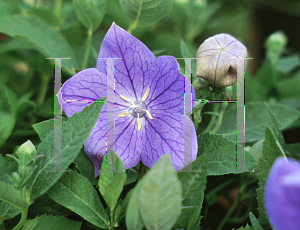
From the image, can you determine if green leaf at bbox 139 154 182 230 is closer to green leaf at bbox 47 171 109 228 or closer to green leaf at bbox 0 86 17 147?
green leaf at bbox 47 171 109 228

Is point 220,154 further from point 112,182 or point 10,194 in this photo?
point 10,194

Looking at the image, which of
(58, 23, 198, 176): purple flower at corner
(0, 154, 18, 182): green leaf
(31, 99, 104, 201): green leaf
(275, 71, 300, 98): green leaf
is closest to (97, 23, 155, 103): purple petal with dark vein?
(58, 23, 198, 176): purple flower at corner

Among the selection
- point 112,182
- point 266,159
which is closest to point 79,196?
point 112,182

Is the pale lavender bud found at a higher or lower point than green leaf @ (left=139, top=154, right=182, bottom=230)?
higher

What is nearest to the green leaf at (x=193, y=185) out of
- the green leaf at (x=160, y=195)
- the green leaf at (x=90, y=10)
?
the green leaf at (x=160, y=195)

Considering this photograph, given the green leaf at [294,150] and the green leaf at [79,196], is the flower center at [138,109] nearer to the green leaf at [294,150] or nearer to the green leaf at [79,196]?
the green leaf at [79,196]
